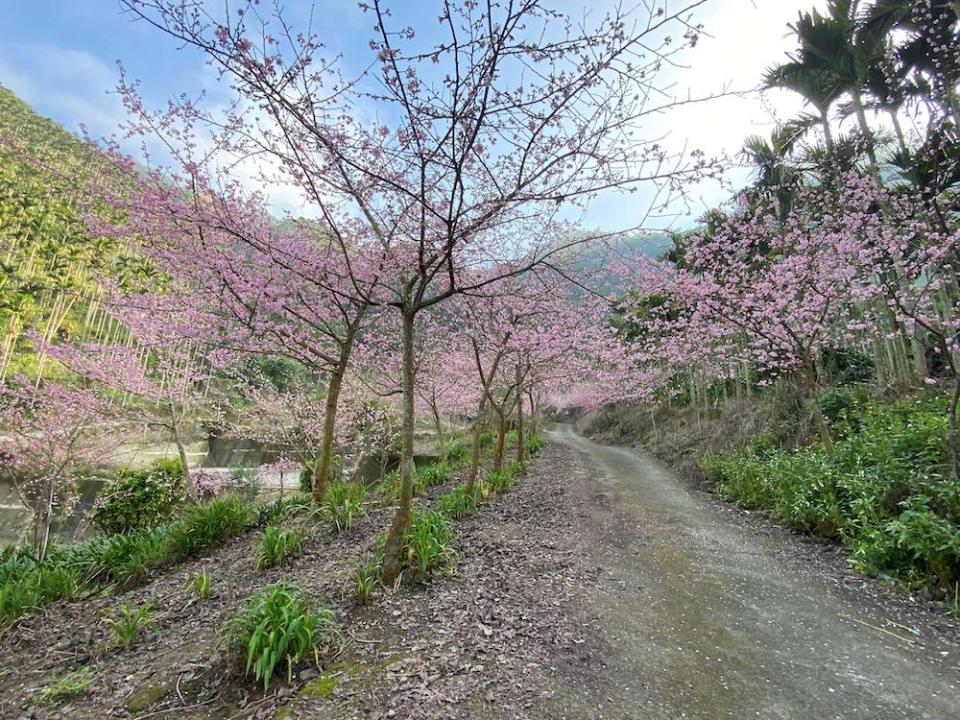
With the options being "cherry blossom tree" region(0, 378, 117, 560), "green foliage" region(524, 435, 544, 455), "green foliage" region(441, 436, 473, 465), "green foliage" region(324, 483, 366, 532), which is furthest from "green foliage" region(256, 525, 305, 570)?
"green foliage" region(524, 435, 544, 455)

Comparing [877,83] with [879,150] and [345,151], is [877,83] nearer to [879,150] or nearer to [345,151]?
[879,150]

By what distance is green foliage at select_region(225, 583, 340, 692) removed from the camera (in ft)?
9.30

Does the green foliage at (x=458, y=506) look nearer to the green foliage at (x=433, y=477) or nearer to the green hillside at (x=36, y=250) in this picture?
the green foliage at (x=433, y=477)

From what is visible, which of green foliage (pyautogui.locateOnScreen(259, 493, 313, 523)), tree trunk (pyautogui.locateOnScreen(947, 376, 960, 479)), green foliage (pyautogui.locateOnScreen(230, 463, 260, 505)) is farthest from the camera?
green foliage (pyautogui.locateOnScreen(230, 463, 260, 505))

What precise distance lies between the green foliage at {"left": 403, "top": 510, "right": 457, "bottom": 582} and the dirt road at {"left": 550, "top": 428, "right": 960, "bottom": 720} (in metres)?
1.63

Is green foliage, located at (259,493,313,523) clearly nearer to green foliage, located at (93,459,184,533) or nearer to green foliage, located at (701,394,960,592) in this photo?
green foliage, located at (93,459,184,533)

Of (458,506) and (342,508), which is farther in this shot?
(458,506)

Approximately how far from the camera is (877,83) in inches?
424

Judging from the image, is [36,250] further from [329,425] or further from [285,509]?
[329,425]

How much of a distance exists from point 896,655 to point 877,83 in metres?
13.8

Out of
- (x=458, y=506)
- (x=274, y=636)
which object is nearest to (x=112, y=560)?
(x=274, y=636)

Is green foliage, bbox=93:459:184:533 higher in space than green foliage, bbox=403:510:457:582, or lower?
lower

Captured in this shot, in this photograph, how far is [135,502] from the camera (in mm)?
9734

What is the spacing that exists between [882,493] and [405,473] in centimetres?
590
